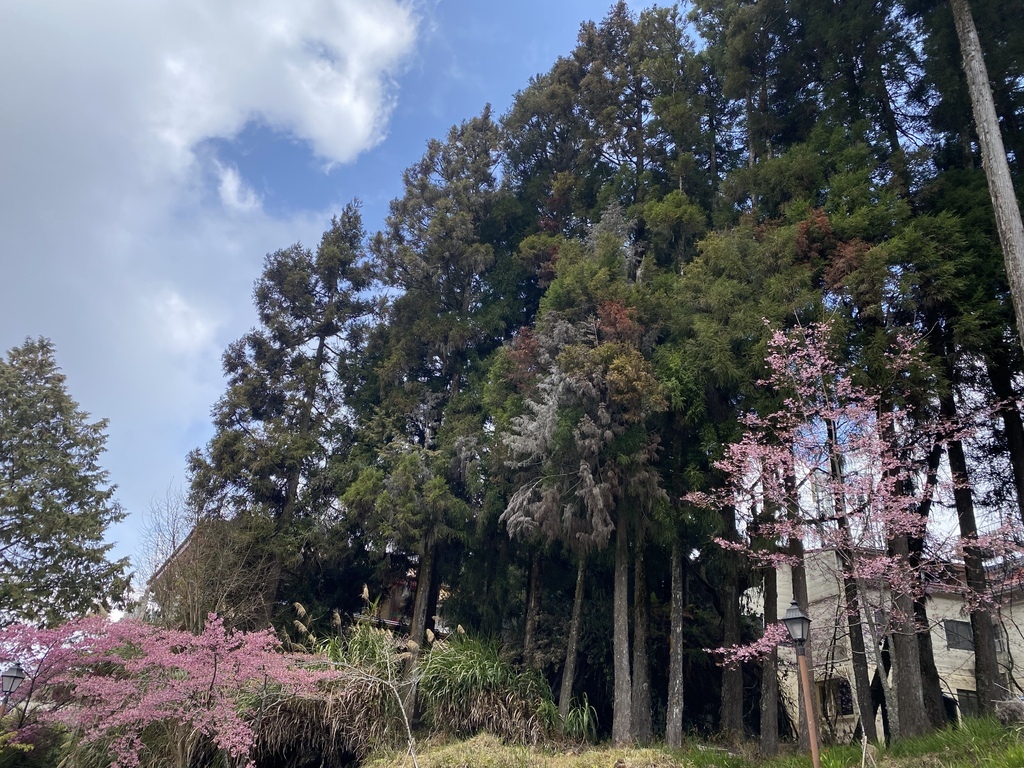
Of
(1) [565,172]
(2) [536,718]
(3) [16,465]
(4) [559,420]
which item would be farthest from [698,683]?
(3) [16,465]

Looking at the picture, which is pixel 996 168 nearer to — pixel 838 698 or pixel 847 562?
pixel 847 562

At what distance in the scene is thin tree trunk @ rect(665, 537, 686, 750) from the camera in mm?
11031

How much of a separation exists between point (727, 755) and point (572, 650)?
141 inches

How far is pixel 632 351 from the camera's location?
12008mm

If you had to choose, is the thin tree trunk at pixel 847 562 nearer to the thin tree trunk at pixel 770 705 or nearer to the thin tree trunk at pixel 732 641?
the thin tree trunk at pixel 770 705

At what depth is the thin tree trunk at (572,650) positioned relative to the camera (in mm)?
12258

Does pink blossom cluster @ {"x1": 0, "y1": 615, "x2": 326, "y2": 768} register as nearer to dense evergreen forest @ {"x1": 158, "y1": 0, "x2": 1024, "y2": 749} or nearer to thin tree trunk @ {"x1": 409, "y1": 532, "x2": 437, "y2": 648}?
dense evergreen forest @ {"x1": 158, "y1": 0, "x2": 1024, "y2": 749}

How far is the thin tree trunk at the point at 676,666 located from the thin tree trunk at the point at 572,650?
178 cm

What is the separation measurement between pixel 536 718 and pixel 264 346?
12199 millimetres

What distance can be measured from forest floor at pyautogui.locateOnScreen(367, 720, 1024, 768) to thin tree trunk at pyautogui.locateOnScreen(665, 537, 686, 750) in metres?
0.32

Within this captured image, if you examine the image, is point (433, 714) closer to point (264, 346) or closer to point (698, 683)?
point (698, 683)

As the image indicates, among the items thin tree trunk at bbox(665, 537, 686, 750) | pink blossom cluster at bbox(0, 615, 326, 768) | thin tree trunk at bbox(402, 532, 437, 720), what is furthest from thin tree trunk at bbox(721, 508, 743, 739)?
pink blossom cluster at bbox(0, 615, 326, 768)

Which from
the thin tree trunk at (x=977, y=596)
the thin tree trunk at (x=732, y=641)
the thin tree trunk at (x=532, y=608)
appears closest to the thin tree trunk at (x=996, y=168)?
the thin tree trunk at (x=977, y=596)

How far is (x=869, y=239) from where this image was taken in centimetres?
1096
